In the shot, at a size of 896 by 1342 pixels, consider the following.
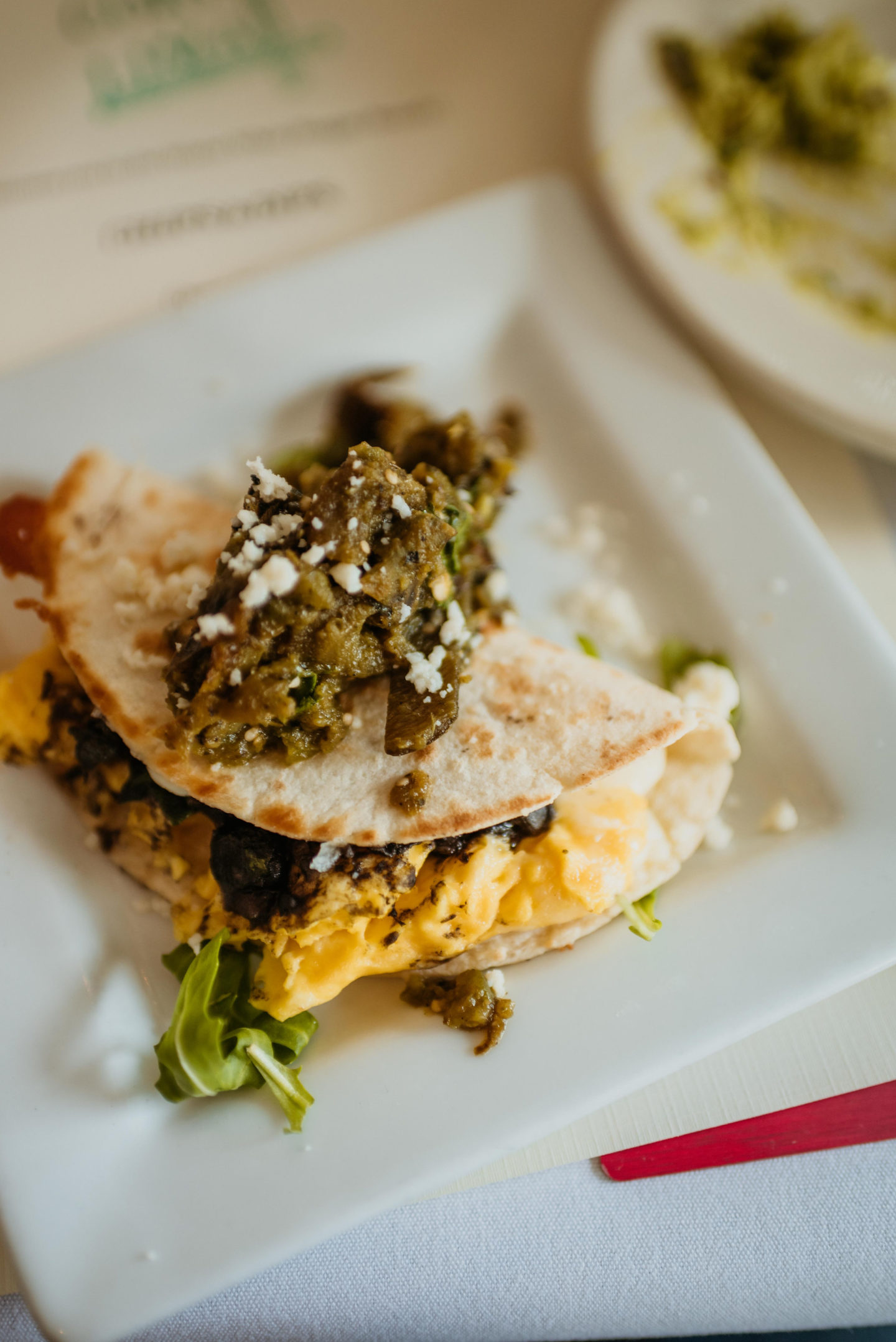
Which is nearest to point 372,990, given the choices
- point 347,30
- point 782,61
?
point 782,61

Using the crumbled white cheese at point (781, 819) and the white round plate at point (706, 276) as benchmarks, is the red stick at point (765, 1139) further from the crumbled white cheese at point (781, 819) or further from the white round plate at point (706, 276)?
the white round plate at point (706, 276)

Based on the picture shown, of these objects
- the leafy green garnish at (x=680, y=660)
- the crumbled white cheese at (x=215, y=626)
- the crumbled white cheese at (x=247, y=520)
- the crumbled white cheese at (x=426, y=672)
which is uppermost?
the crumbled white cheese at (x=247, y=520)

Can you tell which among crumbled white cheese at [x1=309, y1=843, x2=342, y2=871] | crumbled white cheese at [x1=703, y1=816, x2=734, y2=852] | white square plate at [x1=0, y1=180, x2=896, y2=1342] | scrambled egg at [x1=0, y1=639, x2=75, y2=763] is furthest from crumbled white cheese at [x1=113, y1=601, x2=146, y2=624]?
crumbled white cheese at [x1=703, y1=816, x2=734, y2=852]

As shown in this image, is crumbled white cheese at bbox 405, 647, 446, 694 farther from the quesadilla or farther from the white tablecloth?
the white tablecloth

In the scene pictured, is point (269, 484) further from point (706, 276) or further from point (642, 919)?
point (706, 276)

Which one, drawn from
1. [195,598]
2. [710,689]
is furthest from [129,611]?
[710,689]

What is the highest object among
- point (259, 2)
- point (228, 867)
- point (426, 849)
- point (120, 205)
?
point (259, 2)

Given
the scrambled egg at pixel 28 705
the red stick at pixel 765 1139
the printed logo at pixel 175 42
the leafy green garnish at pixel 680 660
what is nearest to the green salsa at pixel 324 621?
the scrambled egg at pixel 28 705

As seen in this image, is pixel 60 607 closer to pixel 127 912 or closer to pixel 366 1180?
pixel 127 912
